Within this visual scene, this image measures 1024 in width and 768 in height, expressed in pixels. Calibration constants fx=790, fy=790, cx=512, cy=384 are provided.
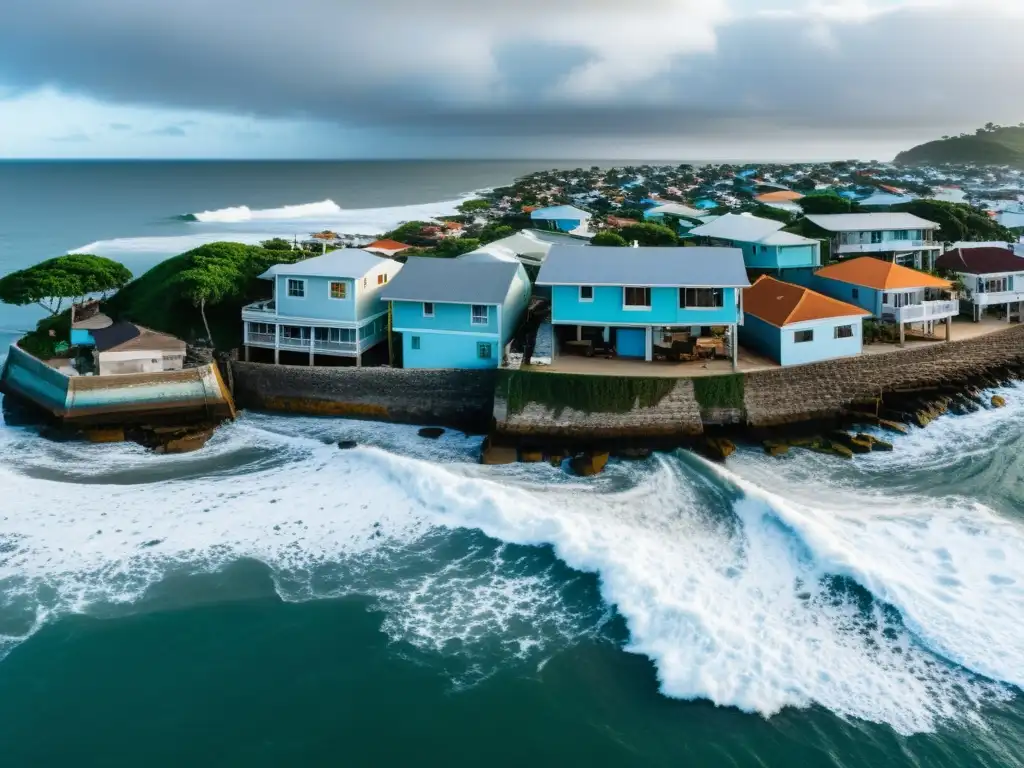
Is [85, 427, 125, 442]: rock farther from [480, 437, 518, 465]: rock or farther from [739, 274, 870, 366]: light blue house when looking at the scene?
[739, 274, 870, 366]: light blue house

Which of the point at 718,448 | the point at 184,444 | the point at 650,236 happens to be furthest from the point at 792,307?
the point at 184,444

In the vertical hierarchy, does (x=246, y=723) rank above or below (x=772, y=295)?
below

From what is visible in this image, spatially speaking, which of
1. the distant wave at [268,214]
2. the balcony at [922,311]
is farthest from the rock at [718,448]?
the distant wave at [268,214]

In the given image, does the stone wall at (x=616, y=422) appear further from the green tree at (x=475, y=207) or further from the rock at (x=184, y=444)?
the green tree at (x=475, y=207)

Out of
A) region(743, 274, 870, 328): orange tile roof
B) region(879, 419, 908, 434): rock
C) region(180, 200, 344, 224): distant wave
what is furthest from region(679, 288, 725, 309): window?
region(180, 200, 344, 224): distant wave

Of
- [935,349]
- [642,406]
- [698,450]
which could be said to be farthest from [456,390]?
[935,349]

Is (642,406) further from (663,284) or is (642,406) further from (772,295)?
(772,295)
